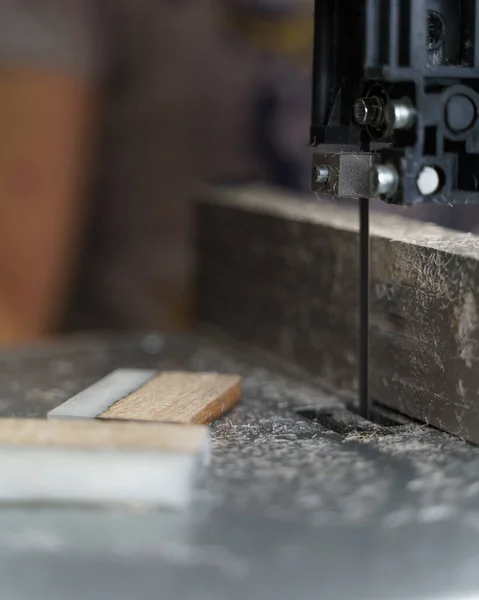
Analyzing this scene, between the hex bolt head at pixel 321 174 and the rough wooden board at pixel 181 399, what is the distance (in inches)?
12.6

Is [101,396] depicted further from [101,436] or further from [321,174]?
[321,174]

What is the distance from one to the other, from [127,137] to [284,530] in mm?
1933

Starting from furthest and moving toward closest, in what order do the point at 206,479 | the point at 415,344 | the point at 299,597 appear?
the point at 415,344
the point at 206,479
the point at 299,597

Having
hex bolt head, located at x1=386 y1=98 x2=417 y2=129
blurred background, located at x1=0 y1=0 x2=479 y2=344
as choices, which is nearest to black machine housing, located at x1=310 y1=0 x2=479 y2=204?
hex bolt head, located at x1=386 y1=98 x2=417 y2=129

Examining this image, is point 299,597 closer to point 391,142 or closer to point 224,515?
point 224,515

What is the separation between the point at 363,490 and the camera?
1.07 meters

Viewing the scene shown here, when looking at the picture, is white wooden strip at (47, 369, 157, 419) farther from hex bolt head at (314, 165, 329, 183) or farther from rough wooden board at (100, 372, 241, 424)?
hex bolt head at (314, 165, 329, 183)

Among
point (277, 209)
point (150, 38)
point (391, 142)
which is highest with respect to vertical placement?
point (150, 38)

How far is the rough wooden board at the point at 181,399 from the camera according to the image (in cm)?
124

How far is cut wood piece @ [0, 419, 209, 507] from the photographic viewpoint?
1.01 metres

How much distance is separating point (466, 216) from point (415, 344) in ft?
3.24

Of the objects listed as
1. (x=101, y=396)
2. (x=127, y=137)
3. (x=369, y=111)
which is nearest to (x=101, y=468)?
(x=101, y=396)

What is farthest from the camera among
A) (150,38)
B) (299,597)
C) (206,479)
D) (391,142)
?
(150,38)

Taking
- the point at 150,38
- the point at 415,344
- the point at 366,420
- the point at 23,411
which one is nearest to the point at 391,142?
the point at 415,344
